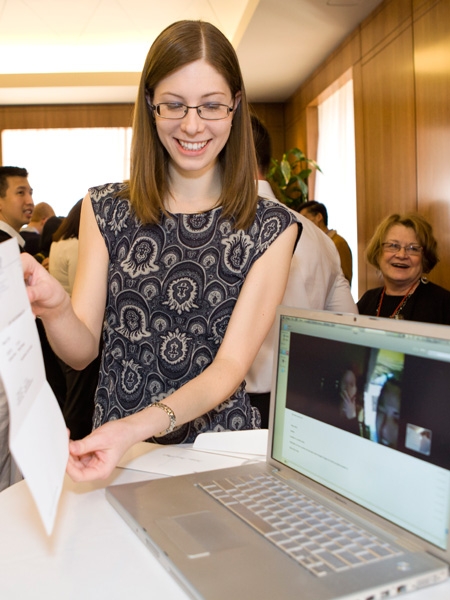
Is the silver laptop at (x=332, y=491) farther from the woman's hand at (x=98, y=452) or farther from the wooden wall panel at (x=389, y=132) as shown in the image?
the wooden wall panel at (x=389, y=132)

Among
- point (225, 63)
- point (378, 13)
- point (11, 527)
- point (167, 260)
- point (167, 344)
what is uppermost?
point (378, 13)

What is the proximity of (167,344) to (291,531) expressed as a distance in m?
0.59

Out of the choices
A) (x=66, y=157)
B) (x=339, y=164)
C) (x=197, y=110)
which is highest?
(x=66, y=157)

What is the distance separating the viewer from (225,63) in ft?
4.33

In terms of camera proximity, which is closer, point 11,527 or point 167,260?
point 11,527

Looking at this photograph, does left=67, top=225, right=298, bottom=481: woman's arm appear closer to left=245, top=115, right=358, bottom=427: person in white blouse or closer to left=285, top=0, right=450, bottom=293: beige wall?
left=245, top=115, right=358, bottom=427: person in white blouse

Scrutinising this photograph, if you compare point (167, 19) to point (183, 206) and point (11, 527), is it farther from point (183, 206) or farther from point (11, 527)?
point (11, 527)

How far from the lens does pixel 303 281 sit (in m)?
2.33

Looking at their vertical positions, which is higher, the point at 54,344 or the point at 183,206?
the point at 183,206

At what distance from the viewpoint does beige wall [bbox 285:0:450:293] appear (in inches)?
168

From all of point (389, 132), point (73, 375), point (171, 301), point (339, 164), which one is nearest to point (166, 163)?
point (171, 301)

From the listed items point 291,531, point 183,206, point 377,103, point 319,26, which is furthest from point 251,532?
point 319,26

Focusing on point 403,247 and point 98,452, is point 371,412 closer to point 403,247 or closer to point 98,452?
point 98,452

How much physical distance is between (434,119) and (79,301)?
3.65 metres
